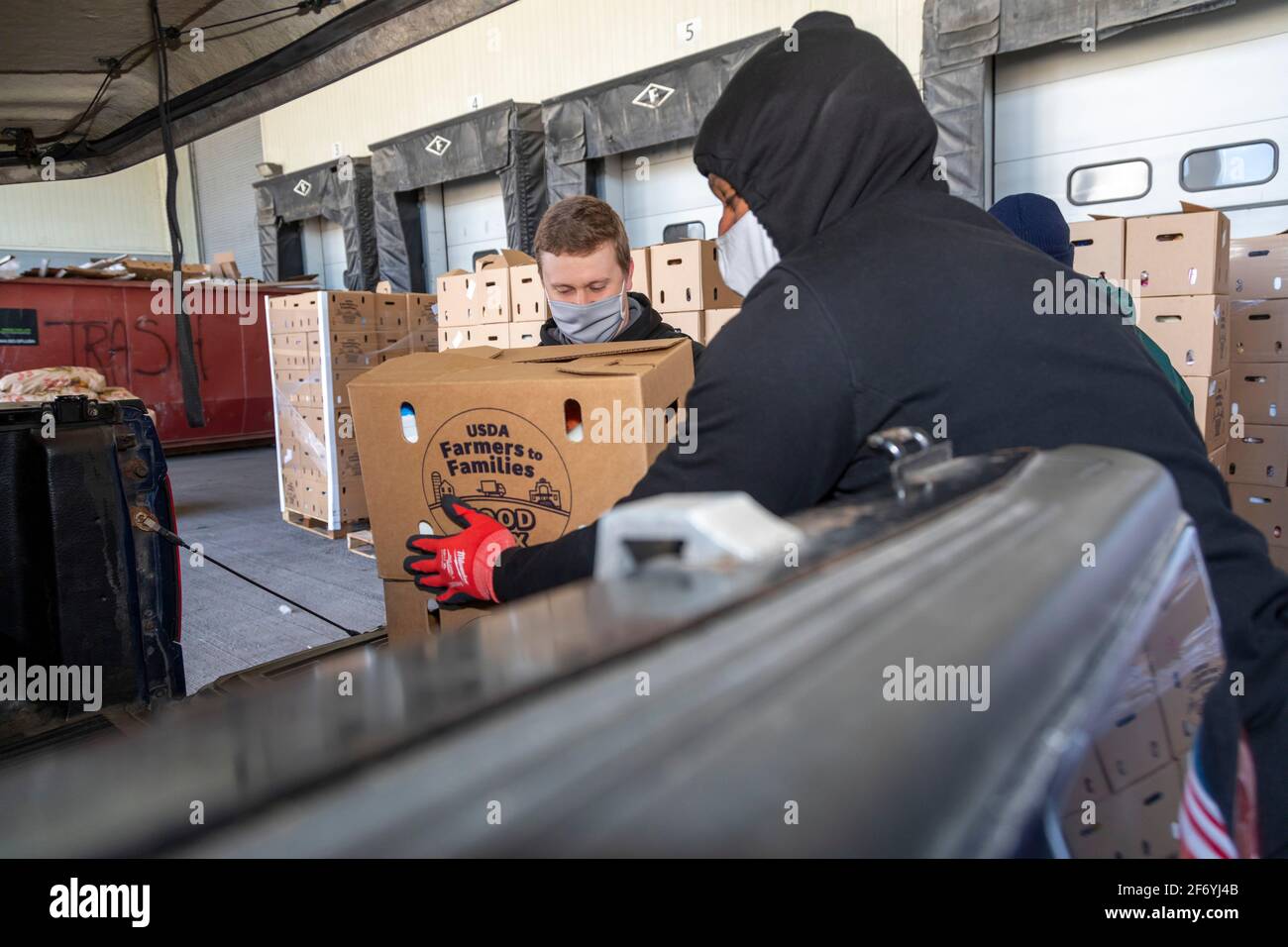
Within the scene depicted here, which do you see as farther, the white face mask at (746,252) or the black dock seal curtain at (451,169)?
the black dock seal curtain at (451,169)

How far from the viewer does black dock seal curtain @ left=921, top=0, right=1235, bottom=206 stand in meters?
4.75

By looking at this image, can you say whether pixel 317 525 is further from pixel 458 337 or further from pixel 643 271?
pixel 643 271

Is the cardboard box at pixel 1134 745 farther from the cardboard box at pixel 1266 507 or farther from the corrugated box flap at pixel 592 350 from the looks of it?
the cardboard box at pixel 1266 507

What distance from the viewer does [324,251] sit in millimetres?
11578

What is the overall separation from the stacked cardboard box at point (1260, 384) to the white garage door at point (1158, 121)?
85 centimetres

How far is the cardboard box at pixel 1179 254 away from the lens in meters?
3.39

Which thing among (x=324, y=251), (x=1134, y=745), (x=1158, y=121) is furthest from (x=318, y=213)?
→ (x=1134, y=745)

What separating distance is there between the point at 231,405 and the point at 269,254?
3367 mm

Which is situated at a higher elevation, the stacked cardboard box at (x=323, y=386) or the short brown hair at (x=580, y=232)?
the short brown hair at (x=580, y=232)

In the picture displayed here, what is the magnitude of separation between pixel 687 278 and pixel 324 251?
337 inches

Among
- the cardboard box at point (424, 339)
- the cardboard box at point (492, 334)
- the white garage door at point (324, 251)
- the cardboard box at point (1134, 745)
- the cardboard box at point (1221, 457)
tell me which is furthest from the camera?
the white garage door at point (324, 251)

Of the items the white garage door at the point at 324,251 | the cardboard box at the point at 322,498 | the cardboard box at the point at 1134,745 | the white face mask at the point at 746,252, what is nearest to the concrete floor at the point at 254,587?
the cardboard box at the point at 322,498

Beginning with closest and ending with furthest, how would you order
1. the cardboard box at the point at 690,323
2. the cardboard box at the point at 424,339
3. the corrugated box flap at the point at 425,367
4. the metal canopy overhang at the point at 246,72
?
the corrugated box flap at the point at 425,367
the metal canopy overhang at the point at 246,72
the cardboard box at the point at 690,323
the cardboard box at the point at 424,339

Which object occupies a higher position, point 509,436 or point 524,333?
point 524,333
